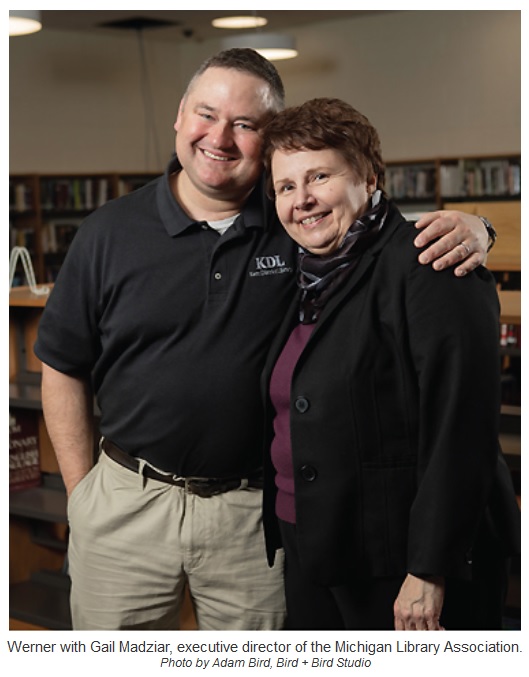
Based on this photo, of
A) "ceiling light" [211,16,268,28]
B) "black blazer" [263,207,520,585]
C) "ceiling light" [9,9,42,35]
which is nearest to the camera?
"black blazer" [263,207,520,585]

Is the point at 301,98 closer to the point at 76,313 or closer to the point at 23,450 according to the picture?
the point at 23,450

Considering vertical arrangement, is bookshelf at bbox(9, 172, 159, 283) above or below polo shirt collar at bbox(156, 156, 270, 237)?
above

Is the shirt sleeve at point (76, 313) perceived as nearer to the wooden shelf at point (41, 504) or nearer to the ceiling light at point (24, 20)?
the wooden shelf at point (41, 504)

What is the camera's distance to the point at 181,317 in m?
1.87

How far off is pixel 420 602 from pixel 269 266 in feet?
2.37

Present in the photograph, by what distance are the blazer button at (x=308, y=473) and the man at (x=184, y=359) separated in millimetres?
236

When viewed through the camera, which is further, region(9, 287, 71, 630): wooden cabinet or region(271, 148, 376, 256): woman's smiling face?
region(9, 287, 71, 630): wooden cabinet

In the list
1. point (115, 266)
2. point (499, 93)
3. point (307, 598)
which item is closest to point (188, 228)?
point (115, 266)

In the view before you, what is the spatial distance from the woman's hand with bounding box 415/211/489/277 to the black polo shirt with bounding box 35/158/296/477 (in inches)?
14.7

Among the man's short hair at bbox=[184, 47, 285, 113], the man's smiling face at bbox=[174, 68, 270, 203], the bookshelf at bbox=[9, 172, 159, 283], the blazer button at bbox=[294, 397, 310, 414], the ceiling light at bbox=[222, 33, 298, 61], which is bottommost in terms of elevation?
the blazer button at bbox=[294, 397, 310, 414]

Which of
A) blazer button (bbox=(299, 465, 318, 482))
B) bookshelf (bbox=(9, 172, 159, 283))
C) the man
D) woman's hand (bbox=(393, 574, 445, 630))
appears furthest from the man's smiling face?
bookshelf (bbox=(9, 172, 159, 283))

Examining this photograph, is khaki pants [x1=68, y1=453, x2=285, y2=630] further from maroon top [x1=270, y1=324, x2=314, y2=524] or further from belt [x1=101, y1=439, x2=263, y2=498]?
maroon top [x1=270, y1=324, x2=314, y2=524]

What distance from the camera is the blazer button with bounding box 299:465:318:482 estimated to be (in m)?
1.66
